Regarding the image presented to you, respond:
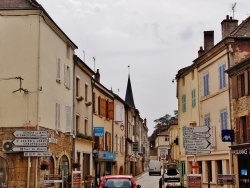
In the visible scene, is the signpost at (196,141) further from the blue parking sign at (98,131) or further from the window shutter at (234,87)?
the blue parking sign at (98,131)

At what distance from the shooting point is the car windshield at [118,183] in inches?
823

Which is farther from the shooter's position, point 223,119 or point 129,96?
point 129,96

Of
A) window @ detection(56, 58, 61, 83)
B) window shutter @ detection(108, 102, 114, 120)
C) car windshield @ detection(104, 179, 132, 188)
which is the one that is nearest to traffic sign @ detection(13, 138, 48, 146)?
car windshield @ detection(104, 179, 132, 188)

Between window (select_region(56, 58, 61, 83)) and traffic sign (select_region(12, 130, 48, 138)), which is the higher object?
window (select_region(56, 58, 61, 83))

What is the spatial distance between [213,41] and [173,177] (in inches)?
437

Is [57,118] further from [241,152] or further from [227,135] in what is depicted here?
[241,152]

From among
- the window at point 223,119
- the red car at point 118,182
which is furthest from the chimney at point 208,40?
the red car at point 118,182

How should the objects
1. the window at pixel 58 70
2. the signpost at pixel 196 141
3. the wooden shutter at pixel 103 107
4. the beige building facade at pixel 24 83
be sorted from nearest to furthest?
the signpost at pixel 196 141 < the beige building facade at pixel 24 83 < the window at pixel 58 70 < the wooden shutter at pixel 103 107

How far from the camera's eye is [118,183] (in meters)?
21.0

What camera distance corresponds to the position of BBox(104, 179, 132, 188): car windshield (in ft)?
68.6

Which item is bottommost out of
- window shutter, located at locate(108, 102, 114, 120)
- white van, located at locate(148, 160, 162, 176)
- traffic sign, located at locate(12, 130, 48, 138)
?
white van, located at locate(148, 160, 162, 176)

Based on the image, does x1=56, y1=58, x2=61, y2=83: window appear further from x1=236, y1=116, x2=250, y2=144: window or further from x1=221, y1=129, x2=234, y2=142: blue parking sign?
x1=236, y1=116, x2=250, y2=144: window

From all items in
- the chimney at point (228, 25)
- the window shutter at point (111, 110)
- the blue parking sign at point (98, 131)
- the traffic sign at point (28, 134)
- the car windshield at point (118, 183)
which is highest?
the chimney at point (228, 25)

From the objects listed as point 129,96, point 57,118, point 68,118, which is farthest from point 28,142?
point 129,96
